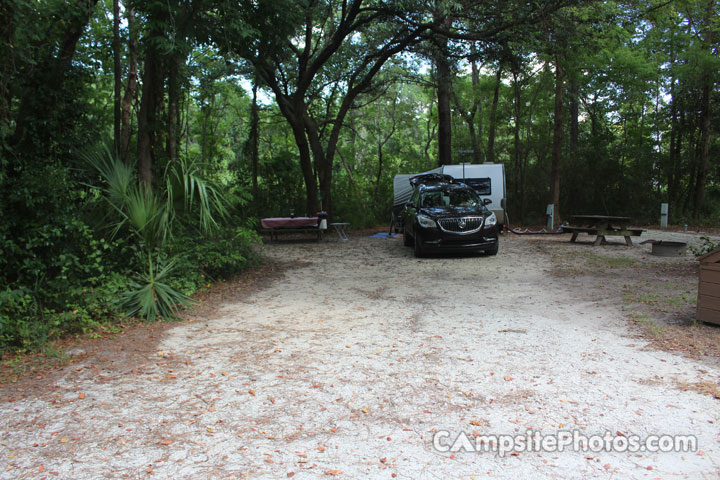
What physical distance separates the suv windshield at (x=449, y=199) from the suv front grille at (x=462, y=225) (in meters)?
0.82

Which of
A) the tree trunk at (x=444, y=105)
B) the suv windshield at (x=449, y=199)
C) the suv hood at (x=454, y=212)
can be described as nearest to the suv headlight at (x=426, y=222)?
the suv hood at (x=454, y=212)

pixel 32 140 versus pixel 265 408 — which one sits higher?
pixel 32 140

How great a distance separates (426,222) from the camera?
10.7m

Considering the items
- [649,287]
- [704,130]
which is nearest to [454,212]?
[649,287]

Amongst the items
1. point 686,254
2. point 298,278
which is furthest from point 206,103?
point 686,254

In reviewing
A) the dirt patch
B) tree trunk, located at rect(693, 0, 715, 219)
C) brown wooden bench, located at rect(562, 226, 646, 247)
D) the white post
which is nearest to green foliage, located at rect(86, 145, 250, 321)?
the dirt patch

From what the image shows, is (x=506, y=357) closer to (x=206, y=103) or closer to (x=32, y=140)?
(x=32, y=140)

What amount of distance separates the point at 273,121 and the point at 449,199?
1448cm

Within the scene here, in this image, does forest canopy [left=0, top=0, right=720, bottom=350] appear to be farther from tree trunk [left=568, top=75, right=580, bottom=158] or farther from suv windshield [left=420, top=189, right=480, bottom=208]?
suv windshield [left=420, top=189, right=480, bottom=208]

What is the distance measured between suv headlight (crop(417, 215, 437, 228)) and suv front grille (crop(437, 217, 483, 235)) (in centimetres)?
16

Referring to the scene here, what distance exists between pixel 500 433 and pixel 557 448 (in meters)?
0.33

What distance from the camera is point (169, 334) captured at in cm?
521

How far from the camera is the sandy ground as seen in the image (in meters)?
2.61

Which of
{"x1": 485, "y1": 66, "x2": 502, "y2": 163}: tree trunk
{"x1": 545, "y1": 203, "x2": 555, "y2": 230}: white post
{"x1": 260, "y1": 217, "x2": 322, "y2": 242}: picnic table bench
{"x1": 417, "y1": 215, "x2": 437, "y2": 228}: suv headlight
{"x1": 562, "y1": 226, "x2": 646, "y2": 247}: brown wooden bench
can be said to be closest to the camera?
{"x1": 417, "y1": 215, "x2": 437, "y2": 228}: suv headlight
